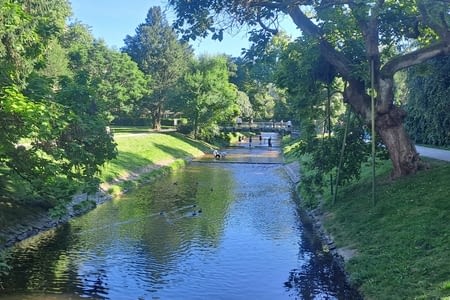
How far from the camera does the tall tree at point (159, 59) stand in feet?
247

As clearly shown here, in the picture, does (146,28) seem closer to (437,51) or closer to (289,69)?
(289,69)

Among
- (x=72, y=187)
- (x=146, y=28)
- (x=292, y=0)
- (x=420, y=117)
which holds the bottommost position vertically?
(x=72, y=187)

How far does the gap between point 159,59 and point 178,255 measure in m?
65.0

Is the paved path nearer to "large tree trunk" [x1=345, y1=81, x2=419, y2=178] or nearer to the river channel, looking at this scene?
"large tree trunk" [x1=345, y1=81, x2=419, y2=178]

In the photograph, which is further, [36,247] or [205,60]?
[205,60]

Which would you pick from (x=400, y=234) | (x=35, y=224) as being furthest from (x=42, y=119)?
(x=400, y=234)

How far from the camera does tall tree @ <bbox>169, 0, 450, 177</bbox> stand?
1962 centimetres

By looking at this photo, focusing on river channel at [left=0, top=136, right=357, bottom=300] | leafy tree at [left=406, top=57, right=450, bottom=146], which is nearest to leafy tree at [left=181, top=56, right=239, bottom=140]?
leafy tree at [left=406, top=57, right=450, bottom=146]

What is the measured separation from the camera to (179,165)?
4894 cm

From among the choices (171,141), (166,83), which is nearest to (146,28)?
(166,83)

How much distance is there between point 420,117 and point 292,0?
992 inches

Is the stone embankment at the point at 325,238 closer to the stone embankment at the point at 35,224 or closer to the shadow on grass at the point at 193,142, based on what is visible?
the stone embankment at the point at 35,224

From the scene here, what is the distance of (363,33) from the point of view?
20.8m

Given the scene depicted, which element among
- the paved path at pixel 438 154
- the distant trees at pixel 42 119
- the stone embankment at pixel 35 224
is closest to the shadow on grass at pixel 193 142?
→ the stone embankment at pixel 35 224
